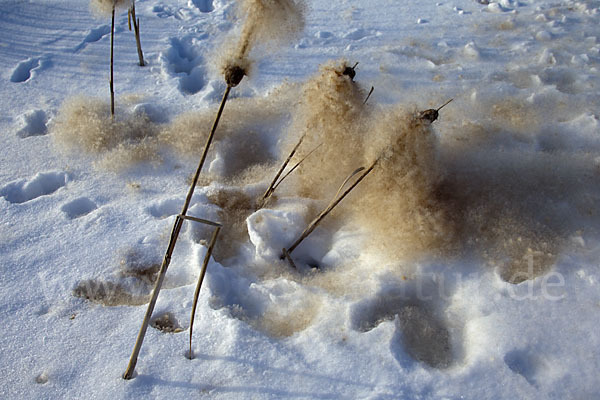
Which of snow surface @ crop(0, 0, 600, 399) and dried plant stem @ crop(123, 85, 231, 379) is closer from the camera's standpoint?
dried plant stem @ crop(123, 85, 231, 379)

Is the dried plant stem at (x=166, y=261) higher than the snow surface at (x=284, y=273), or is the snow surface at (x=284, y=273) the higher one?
the dried plant stem at (x=166, y=261)

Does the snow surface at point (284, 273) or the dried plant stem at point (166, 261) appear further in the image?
the snow surface at point (284, 273)

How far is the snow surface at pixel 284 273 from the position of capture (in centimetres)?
139

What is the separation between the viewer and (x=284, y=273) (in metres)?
1.75

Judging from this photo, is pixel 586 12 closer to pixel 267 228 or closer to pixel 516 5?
pixel 516 5

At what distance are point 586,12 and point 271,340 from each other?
3.33 m

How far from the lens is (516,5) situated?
3.49 meters

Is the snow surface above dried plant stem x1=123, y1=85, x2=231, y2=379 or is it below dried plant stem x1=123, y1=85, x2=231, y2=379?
below

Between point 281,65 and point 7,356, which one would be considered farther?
point 281,65

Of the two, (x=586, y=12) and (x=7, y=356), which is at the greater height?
(x=586, y=12)

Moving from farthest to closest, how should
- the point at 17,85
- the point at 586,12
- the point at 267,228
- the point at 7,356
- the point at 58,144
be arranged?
the point at 586,12, the point at 17,85, the point at 58,144, the point at 267,228, the point at 7,356

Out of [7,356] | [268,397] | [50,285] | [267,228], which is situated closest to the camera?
[268,397]

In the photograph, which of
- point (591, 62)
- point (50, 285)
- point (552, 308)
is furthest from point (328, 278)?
point (591, 62)

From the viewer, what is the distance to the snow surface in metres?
1.39
